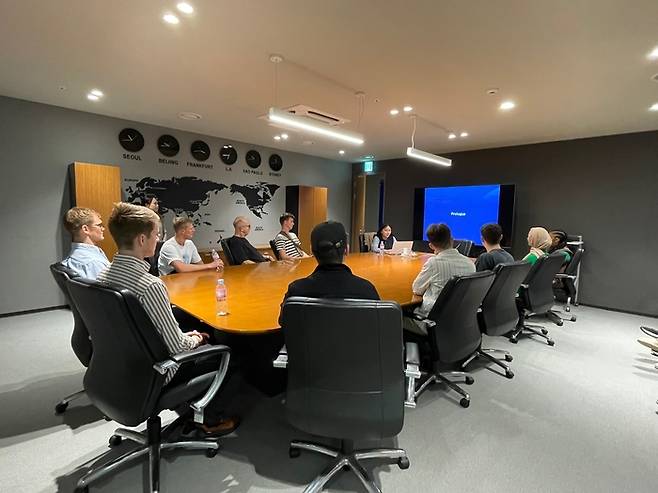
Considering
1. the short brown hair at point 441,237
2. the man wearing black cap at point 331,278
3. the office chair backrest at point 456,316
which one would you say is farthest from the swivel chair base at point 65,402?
the short brown hair at point 441,237

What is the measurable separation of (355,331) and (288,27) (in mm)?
2284

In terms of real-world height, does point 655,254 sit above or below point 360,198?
below

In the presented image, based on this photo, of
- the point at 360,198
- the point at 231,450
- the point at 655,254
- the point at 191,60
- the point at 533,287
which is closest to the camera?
the point at 231,450

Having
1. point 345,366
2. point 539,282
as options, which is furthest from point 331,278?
point 539,282

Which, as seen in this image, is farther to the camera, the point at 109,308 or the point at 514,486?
the point at 514,486

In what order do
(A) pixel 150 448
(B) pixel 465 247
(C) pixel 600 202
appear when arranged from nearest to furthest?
(A) pixel 150 448, (C) pixel 600 202, (B) pixel 465 247

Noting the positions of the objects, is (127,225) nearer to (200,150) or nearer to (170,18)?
(170,18)

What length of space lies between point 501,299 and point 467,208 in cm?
423

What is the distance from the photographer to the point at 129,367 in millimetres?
1522

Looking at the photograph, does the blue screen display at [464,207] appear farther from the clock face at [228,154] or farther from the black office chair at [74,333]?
the black office chair at [74,333]

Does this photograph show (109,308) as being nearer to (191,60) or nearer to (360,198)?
(191,60)

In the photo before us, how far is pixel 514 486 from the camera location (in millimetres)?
1797

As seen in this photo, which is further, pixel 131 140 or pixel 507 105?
pixel 131 140

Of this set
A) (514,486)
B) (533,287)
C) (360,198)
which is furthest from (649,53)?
(360,198)
